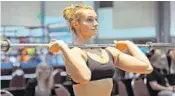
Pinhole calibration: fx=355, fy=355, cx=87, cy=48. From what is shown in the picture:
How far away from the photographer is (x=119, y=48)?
5.11 ft

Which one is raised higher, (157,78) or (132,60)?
(132,60)

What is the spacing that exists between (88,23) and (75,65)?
225 mm

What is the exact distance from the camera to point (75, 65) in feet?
4.42

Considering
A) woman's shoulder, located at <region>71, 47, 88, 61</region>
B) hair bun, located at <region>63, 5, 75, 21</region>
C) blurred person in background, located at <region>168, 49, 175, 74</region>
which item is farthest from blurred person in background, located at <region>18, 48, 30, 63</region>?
woman's shoulder, located at <region>71, 47, 88, 61</region>

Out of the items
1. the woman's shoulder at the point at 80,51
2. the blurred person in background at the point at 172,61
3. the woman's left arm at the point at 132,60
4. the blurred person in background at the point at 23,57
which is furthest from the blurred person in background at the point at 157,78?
the blurred person in background at the point at 23,57

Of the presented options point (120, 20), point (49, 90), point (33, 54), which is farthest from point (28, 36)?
point (49, 90)

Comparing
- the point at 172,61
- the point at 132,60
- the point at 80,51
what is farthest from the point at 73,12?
the point at 172,61

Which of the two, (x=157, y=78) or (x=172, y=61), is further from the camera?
(x=172, y=61)

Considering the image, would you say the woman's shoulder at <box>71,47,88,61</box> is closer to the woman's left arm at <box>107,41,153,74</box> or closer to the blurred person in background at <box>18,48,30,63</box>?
the woman's left arm at <box>107,41,153,74</box>

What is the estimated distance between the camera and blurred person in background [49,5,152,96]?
136 centimetres

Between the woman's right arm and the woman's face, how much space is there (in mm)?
138

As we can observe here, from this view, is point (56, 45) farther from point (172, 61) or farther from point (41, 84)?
point (172, 61)

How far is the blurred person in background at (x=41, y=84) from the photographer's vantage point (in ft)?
10.5

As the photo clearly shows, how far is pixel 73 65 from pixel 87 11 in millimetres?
272
